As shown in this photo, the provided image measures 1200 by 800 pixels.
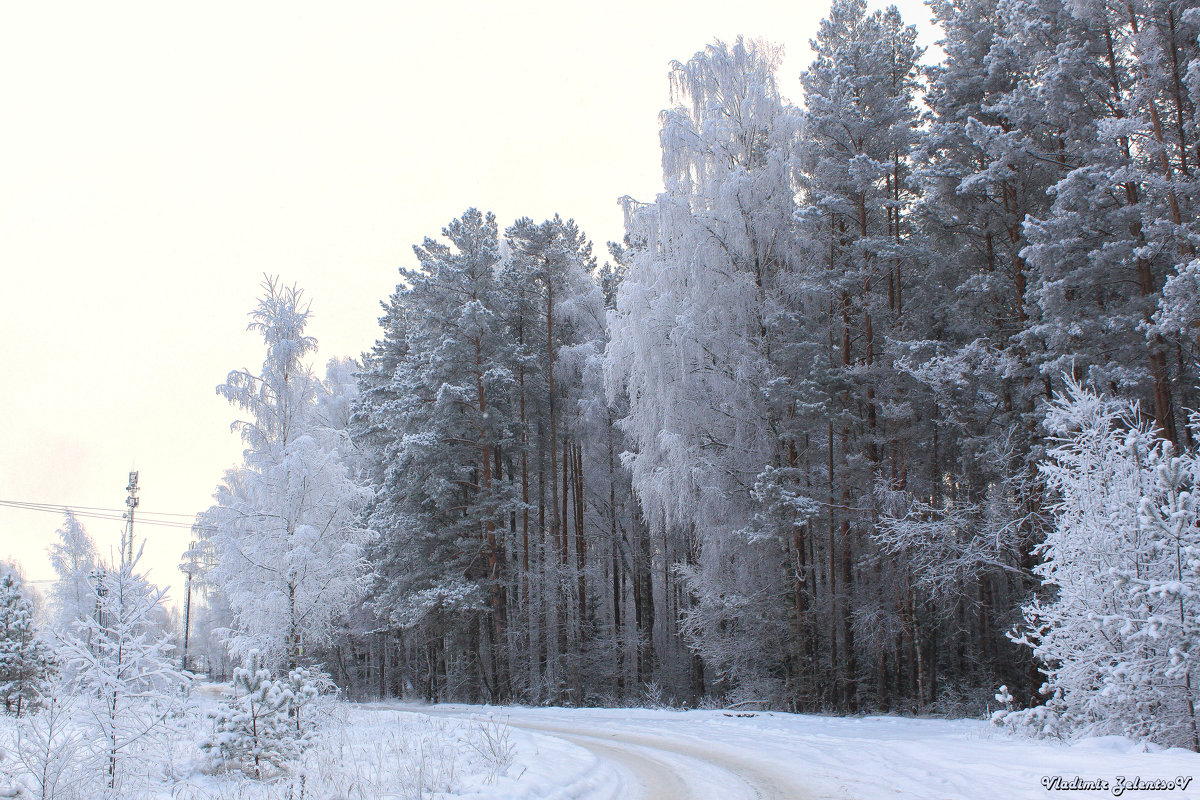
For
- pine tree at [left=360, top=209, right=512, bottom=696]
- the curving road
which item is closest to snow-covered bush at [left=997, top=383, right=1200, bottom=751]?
the curving road

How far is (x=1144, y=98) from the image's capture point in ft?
45.3

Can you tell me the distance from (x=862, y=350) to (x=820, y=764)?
1347 cm

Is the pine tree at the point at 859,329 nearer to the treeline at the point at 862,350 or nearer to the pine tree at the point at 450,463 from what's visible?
the treeline at the point at 862,350

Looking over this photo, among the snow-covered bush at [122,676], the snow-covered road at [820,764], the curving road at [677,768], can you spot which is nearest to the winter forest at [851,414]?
the snow-covered bush at [122,676]

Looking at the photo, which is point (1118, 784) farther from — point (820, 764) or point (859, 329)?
point (859, 329)

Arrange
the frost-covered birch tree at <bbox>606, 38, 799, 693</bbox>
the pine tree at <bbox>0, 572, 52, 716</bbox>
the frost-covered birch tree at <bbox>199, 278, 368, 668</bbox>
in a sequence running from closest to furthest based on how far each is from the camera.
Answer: the pine tree at <bbox>0, 572, 52, 716</bbox> < the frost-covered birch tree at <bbox>199, 278, 368, 668</bbox> < the frost-covered birch tree at <bbox>606, 38, 799, 693</bbox>

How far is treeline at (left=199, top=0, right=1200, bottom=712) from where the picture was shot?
1494cm

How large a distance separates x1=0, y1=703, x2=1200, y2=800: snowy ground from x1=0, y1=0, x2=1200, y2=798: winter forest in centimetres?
120

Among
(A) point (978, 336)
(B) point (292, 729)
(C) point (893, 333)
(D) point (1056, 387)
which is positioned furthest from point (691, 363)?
(B) point (292, 729)

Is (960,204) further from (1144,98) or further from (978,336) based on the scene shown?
(1144,98)

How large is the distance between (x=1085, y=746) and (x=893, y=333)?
11.5 metres

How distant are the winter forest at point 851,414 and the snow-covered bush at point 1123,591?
2.2 inches

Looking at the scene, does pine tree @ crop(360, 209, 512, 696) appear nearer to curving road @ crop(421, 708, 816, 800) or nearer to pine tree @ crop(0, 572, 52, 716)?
pine tree @ crop(0, 572, 52, 716)

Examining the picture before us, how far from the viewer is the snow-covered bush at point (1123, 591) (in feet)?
29.1
